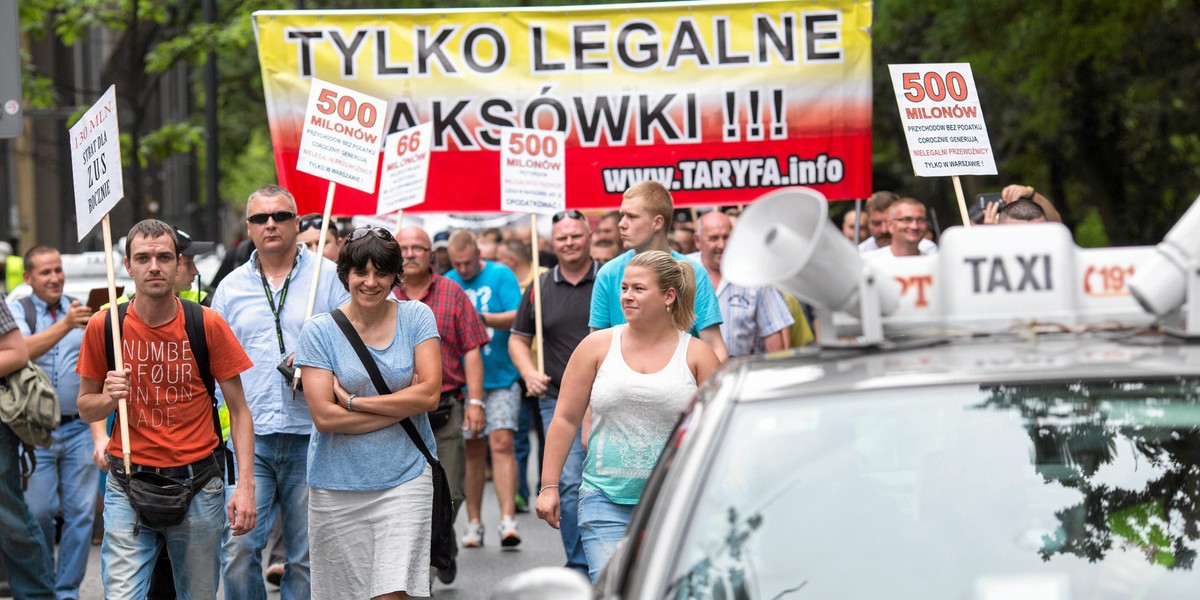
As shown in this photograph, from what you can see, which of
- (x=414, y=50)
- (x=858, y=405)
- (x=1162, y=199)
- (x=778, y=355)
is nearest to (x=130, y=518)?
(x=778, y=355)

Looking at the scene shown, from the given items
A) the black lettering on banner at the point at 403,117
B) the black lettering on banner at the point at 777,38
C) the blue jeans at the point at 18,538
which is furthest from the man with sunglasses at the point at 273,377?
the black lettering on banner at the point at 777,38

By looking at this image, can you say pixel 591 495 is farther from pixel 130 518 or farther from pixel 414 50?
pixel 414 50

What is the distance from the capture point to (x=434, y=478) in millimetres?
6680

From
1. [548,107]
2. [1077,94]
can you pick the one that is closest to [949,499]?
[548,107]

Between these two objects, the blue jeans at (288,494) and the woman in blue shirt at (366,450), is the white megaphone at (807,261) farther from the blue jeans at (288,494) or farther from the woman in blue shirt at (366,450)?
the blue jeans at (288,494)

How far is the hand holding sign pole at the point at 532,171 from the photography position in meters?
10.2

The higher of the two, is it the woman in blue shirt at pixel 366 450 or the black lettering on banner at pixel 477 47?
the black lettering on banner at pixel 477 47

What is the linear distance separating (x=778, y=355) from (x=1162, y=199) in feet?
111

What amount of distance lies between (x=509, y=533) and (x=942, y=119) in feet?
11.8

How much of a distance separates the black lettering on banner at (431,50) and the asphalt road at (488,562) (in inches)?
123

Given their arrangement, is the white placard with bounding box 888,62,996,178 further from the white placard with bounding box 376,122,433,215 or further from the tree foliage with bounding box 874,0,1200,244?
the tree foliage with bounding box 874,0,1200,244

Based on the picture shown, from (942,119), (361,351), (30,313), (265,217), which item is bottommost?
(361,351)

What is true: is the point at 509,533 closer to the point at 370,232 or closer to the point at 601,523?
Answer: the point at 370,232

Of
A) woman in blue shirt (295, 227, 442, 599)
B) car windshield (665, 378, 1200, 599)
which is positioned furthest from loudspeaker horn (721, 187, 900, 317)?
woman in blue shirt (295, 227, 442, 599)
